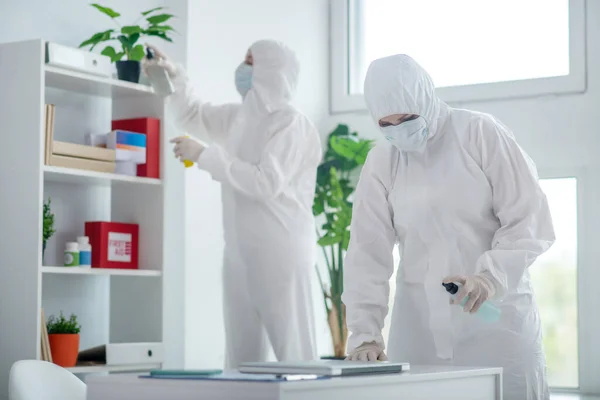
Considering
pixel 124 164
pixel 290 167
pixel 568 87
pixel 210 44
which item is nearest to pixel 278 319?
pixel 290 167

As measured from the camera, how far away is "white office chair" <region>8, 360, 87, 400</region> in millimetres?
2205

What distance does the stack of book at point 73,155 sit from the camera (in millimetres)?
3283

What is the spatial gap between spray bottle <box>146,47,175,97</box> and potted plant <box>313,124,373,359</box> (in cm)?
162

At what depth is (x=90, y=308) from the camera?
151 inches

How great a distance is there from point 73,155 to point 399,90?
152 cm

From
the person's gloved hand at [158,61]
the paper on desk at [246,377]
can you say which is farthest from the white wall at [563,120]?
the paper on desk at [246,377]

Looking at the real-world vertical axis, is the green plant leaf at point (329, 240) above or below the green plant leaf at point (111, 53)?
below

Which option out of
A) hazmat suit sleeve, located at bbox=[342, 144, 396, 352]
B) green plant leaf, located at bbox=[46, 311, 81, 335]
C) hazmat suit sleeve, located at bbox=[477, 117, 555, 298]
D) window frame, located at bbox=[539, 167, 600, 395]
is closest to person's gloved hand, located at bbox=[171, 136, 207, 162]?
green plant leaf, located at bbox=[46, 311, 81, 335]

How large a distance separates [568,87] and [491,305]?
3.15 meters

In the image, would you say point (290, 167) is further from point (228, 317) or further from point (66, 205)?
point (66, 205)

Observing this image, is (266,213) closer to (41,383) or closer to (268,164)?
(268,164)

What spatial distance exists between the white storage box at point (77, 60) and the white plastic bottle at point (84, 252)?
62 cm

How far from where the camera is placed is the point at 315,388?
144cm

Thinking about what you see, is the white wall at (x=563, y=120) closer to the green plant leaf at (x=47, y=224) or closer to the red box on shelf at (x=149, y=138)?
the red box on shelf at (x=149, y=138)
